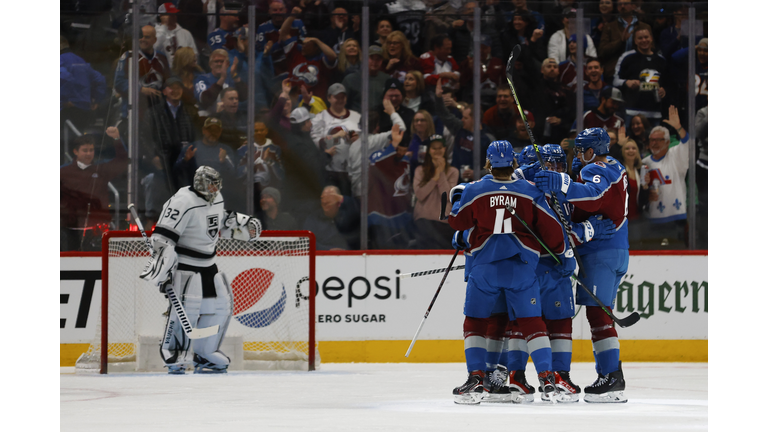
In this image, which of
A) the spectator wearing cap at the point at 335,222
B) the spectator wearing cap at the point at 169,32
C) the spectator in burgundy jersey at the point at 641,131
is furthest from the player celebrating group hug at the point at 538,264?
the spectator wearing cap at the point at 169,32

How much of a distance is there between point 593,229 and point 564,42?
4265 millimetres

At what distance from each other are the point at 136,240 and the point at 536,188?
12.2 ft

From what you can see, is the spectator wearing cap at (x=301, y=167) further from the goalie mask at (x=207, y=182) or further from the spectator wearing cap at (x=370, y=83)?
the goalie mask at (x=207, y=182)

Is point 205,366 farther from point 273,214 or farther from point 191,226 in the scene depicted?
point 273,214

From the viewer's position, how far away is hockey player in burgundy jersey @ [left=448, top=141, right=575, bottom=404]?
5.24 meters

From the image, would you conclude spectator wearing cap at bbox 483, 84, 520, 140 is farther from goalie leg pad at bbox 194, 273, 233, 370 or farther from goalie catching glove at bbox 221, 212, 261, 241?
goalie leg pad at bbox 194, 273, 233, 370

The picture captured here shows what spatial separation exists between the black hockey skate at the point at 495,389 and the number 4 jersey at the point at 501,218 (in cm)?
61

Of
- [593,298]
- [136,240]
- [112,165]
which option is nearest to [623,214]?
[593,298]

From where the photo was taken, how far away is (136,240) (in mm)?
7887

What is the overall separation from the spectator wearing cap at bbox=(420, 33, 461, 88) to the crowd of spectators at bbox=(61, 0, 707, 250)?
0.04 feet

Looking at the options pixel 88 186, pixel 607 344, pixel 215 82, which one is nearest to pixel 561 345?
pixel 607 344

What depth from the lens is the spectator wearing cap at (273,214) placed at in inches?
352

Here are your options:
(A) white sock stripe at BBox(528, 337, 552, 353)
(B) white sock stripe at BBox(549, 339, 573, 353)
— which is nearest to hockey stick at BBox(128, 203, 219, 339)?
(B) white sock stripe at BBox(549, 339, 573, 353)

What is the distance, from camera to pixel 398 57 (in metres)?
9.44
